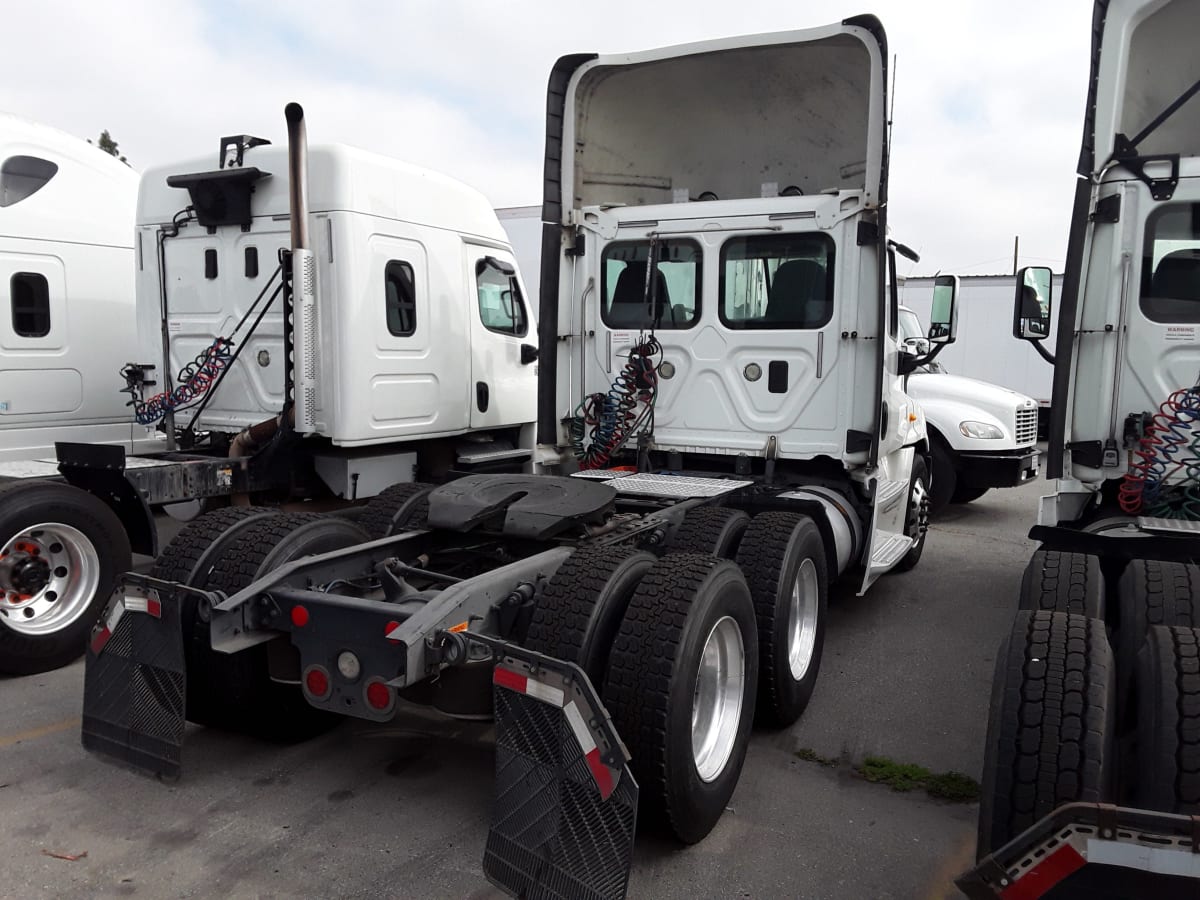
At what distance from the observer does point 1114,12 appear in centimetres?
476

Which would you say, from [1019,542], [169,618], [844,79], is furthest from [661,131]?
[1019,542]

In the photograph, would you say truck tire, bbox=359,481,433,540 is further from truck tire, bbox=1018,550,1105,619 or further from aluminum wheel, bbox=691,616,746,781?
truck tire, bbox=1018,550,1105,619

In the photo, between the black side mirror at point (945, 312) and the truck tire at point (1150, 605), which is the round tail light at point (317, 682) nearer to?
the truck tire at point (1150, 605)

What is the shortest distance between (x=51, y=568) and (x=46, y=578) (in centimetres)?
6

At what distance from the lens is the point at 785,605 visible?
445cm

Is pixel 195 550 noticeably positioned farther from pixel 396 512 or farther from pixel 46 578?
pixel 46 578

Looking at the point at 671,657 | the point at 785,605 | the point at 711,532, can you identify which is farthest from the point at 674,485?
the point at 671,657

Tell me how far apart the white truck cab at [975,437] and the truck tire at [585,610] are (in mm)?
6828

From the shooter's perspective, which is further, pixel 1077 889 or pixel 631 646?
pixel 631 646

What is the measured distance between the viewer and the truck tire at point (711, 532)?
461 centimetres

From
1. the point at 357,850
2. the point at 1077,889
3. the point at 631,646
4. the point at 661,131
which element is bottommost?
the point at 357,850

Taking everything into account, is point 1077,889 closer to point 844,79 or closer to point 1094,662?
point 1094,662

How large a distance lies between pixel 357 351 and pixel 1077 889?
5.51m

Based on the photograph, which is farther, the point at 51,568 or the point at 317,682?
the point at 51,568
